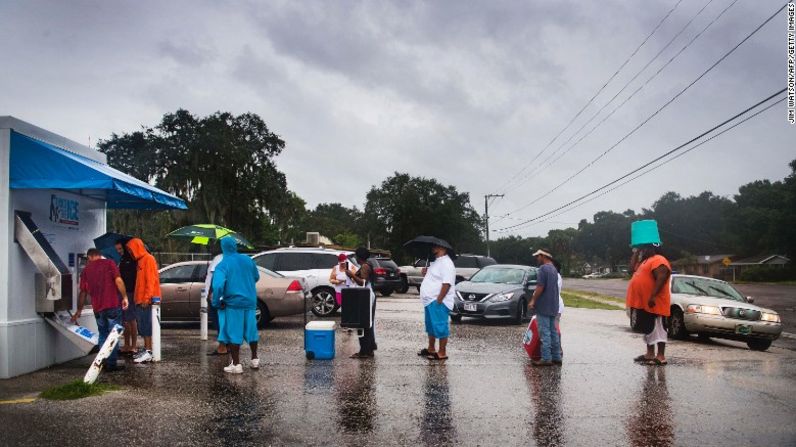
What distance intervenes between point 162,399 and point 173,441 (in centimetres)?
173

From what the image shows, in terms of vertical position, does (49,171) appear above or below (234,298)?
above

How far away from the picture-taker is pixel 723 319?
44.1 feet

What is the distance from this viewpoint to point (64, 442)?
5527 millimetres

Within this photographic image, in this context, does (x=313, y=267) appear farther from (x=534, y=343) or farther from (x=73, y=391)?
(x=73, y=391)

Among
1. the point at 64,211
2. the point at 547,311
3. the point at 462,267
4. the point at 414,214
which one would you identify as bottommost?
the point at 547,311

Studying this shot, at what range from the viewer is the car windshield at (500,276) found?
17125mm

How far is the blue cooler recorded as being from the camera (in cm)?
1006

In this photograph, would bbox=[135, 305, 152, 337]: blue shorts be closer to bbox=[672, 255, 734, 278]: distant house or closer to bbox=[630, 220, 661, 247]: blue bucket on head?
bbox=[630, 220, 661, 247]: blue bucket on head

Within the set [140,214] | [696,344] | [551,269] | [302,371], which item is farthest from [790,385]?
[140,214]

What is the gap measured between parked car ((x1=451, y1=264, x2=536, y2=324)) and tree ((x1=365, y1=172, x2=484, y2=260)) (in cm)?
5657

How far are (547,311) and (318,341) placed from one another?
341cm

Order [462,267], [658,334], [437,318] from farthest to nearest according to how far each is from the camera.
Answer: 1. [462,267]
2. [658,334]
3. [437,318]

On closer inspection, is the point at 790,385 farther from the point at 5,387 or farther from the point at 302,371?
the point at 5,387

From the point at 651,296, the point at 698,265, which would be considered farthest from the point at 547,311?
the point at 698,265
